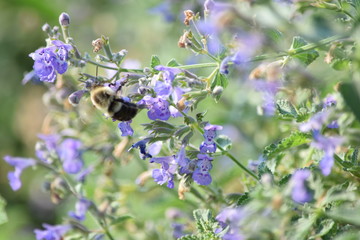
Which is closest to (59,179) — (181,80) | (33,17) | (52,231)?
(52,231)

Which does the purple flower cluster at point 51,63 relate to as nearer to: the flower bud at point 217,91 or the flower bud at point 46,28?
the flower bud at point 46,28

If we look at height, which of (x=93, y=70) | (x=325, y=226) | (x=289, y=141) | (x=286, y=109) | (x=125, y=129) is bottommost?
(x=325, y=226)

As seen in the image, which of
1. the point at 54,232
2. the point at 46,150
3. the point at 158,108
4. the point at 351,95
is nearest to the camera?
the point at 351,95

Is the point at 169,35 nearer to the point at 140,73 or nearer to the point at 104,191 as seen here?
the point at 104,191

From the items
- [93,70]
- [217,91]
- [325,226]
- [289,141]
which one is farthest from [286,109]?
[93,70]

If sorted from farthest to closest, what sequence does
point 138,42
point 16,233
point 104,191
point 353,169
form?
point 138,42
point 16,233
point 104,191
point 353,169

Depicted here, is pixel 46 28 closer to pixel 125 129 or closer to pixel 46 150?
pixel 125 129
